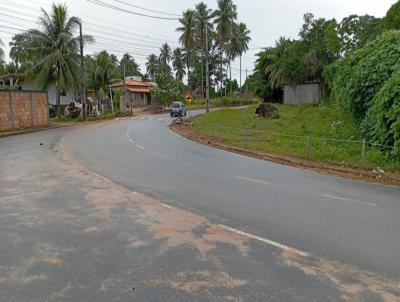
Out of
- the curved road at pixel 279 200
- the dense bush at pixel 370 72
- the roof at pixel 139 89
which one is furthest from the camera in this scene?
the roof at pixel 139 89

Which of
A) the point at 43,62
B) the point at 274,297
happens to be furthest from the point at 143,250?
the point at 43,62

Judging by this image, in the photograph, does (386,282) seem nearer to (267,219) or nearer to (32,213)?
(267,219)

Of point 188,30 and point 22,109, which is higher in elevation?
point 188,30

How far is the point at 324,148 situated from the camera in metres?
18.1

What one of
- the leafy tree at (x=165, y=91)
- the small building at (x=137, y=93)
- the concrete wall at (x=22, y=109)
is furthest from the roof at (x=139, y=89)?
the concrete wall at (x=22, y=109)

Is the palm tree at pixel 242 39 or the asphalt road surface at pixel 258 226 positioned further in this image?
the palm tree at pixel 242 39

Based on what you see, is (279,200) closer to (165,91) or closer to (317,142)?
(317,142)

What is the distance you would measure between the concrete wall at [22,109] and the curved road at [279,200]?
1639 cm

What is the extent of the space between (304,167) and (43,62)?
32774mm

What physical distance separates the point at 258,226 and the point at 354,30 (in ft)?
135

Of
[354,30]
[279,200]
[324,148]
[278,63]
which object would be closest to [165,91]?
[278,63]

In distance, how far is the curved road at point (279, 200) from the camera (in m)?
6.48

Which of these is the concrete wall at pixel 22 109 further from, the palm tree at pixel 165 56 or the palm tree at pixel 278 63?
the palm tree at pixel 165 56

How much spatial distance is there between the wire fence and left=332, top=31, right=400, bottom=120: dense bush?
2076 millimetres
